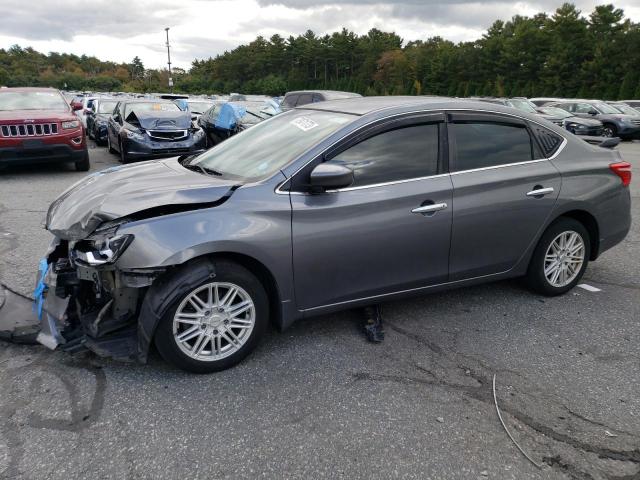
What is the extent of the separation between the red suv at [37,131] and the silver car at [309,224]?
6.74 metres

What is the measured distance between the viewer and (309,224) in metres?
3.29

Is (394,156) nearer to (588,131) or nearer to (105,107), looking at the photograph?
(105,107)

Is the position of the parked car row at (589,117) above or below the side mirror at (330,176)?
below

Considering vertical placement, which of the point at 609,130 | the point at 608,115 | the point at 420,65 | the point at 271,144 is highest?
the point at 420,65

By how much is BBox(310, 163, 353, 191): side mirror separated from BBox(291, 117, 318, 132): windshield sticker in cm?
66

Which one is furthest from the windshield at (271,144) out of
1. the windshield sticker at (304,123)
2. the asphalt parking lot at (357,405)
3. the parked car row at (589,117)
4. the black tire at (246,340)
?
the parked car row at (589,117)

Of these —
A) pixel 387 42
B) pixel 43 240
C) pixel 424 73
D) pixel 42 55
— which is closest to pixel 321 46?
pixel 387 42

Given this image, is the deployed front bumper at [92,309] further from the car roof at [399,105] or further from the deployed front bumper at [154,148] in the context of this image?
the deployed front bumper at [154,148]

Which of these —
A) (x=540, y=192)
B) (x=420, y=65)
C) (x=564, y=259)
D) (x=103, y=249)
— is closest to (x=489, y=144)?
(x=540, y=192)

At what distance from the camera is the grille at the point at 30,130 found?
9.44m

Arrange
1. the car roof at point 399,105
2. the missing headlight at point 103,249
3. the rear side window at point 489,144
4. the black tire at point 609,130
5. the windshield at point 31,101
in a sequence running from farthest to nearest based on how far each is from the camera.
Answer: the black tire at point 609,130 < the windshield at point 31,101 < the rear side window at point 489,144 < the car roof at point 399,105 < the missing headlight at point 103,249

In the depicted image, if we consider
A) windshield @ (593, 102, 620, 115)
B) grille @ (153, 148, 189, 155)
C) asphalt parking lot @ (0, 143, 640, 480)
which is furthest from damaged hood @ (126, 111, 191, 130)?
windshield @ (593, 102, 620, 115)

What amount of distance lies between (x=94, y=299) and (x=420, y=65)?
A: 7270 centimetres

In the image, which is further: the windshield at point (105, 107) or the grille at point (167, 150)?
the windshield at point (105, 107)
